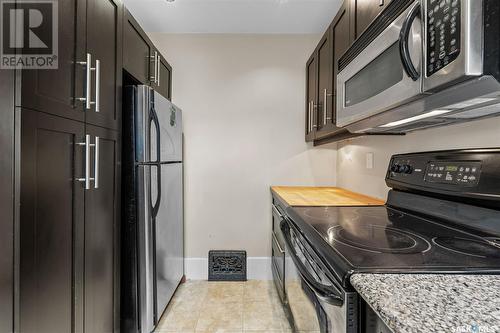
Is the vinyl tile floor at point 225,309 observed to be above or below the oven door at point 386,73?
below

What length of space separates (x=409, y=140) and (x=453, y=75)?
102 cm

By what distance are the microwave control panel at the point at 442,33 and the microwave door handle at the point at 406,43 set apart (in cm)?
4

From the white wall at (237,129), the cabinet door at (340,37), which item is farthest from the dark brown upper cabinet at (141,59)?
the cabinet door at (340,37)

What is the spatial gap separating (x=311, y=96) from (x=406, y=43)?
1766 mm

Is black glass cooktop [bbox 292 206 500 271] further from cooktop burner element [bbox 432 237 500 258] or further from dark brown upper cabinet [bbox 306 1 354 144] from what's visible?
dark brown upper cabinet [bbox 306 1 354 144]

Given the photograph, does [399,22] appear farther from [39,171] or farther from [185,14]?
[185,14]

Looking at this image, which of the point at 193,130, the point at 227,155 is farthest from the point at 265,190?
the point at 193,130

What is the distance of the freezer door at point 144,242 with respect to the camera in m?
1.75

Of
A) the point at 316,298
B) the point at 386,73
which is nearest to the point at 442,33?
the point at 386,73

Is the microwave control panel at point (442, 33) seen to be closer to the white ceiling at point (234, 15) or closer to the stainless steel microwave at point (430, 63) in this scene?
the stainless steel microwave at point (430, 63)

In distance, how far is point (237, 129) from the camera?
284 centimetres

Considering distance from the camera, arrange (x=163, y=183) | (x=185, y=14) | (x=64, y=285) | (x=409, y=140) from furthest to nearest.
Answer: (x=185, y=14), (x=163, y=183), (x=409, y=140), (x=64, y=285)

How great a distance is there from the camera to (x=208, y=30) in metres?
2.74

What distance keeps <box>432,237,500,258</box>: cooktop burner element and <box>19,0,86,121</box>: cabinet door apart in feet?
4.90
